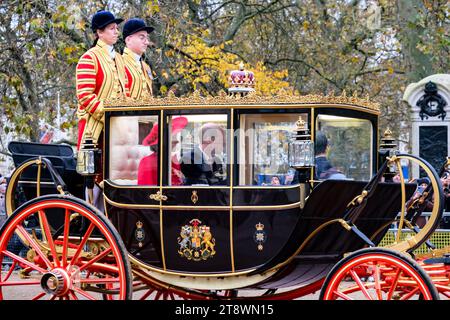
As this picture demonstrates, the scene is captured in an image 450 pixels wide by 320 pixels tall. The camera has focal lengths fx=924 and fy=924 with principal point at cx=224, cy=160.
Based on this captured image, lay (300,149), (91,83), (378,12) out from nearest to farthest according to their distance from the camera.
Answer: (300,149) < (91,83) < (378,12)

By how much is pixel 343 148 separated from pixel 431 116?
30.3ft

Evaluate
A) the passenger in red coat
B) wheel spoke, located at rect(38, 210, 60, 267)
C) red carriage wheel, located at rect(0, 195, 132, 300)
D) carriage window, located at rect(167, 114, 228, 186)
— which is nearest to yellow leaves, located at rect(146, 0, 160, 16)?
red carriage wheel, located at rect(0, 195, 132, 300)

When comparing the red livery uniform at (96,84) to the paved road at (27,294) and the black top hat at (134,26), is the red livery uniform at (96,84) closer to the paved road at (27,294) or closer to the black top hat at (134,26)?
the black top hat at (134,26)

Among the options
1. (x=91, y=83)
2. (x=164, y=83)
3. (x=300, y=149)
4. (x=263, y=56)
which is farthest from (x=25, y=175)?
(x=263, y=56)

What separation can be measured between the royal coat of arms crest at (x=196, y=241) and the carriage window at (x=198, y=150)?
0.32 m

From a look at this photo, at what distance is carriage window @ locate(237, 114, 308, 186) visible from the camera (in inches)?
248

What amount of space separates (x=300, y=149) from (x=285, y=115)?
542mm

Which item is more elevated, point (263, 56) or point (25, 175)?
point (263, 56)

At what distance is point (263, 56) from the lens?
2119 cm

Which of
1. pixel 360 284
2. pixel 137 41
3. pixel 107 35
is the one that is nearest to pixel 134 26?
pixel 137 41

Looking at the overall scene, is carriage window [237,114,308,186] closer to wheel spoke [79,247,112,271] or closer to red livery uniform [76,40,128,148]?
wheel spoke [79,247,112,271]

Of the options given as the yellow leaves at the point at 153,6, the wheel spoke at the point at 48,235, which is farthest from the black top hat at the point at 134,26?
the yellow leaves at the point at 153,6
